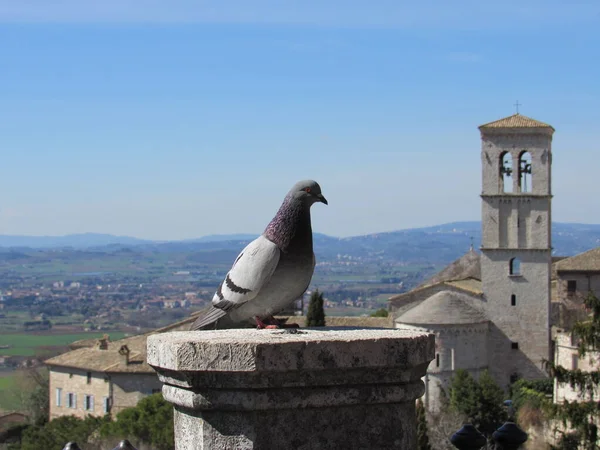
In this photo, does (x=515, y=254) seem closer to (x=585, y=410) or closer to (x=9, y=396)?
(x=585, y=410)

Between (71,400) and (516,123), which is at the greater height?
(516,123)

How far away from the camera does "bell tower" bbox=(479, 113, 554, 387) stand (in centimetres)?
4716

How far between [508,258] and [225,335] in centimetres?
4505

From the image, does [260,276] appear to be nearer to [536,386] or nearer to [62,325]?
[536,386]

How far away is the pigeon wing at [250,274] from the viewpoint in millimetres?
4441

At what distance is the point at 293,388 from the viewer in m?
3.55

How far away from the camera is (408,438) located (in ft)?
12.3

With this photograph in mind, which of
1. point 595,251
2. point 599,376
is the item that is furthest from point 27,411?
point 599,376

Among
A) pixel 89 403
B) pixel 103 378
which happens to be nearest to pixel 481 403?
pixel 103 378

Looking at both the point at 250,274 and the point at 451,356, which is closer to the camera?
the point at 250,274

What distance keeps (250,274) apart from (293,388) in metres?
Answer: 1.00

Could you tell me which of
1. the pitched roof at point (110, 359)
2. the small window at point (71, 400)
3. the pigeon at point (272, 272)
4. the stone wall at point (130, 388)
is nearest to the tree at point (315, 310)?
the pitched roof at point (110, 359)

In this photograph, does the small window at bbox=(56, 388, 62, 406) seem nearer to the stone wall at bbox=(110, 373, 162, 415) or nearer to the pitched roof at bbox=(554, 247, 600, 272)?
the stone wall at bbox=(110, 373, 162, 415)

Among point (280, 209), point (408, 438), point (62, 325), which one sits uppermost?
point (280, 209)
